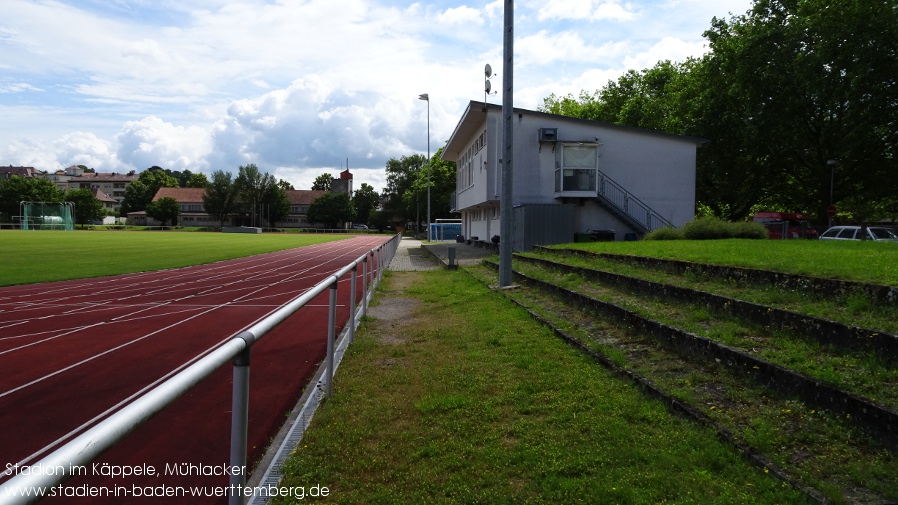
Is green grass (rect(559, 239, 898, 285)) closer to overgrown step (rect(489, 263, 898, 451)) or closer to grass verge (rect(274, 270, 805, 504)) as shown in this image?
overgrown step (rect(489, 263, 898, 451))

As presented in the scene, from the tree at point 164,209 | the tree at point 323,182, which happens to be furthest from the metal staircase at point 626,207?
the tree at point 323,182

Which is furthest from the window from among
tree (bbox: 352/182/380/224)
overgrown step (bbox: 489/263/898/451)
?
tree (bbox: 352/182/380/224)

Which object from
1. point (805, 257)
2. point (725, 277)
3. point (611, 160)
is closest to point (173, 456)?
point (725, 277)

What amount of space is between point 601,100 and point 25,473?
194 ft

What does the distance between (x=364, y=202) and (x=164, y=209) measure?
1368 inches

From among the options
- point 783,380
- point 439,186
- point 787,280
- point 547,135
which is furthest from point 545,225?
point 439,186

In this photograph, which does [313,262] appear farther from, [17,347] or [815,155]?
[815,155]

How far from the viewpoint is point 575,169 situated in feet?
80.2

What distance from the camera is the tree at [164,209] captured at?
102369mm

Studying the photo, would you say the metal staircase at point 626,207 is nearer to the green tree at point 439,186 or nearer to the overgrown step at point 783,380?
the overgrown step at point 783,380

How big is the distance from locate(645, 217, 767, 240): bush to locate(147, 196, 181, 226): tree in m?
102

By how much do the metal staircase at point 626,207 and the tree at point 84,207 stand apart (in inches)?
4044

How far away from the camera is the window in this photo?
80.2 ft

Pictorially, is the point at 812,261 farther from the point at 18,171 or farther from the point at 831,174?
the point at 18,171
